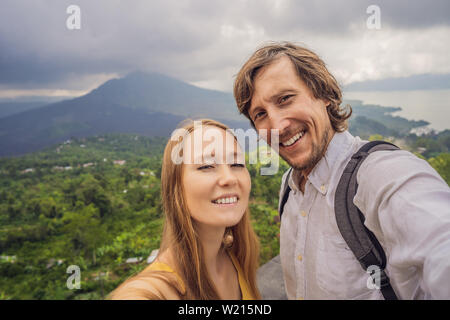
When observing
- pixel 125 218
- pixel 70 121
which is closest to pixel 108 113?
pixel 70 121

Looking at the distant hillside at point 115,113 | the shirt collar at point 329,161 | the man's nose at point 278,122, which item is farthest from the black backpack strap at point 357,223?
the distant hillside at point 115,113

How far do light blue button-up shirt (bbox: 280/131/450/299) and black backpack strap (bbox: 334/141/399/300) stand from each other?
0.04 meters

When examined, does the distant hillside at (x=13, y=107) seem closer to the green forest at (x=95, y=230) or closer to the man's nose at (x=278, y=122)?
the green forest at (x=95, y=230)

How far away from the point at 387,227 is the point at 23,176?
44.1m

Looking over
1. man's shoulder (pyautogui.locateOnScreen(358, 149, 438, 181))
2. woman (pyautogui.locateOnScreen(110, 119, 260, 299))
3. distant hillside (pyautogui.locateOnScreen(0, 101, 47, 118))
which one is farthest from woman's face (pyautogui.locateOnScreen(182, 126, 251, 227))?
distant hillside (pyautogui.locateOnScreen(0, 101, 47, 118))

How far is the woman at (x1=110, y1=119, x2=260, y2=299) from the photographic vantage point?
4.64ft

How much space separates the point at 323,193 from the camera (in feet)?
5.05

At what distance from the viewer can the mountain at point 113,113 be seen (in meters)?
81.8

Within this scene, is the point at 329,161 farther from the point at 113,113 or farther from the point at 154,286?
the point at 113,113

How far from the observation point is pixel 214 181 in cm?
142

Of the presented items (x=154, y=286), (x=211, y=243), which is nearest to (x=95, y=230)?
(x=211, y=243)

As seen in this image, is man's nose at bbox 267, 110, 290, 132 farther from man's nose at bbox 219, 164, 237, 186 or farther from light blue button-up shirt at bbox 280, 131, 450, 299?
man's nose at bbox 219, 164, 237, 186

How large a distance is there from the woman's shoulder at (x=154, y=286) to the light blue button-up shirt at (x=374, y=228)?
878mm

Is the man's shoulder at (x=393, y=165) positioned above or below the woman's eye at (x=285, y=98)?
below
